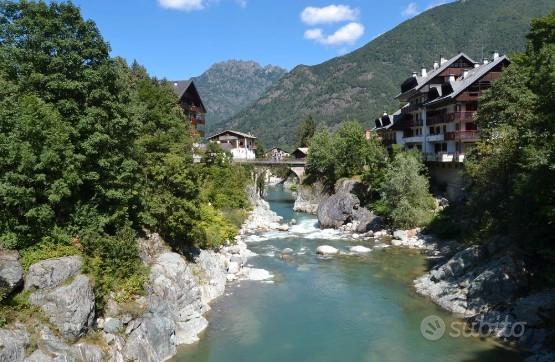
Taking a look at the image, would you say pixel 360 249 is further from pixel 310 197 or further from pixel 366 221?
pixel 310 197

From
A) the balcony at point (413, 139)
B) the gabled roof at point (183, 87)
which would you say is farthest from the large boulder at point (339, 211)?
the gabled roof at point (183, 87)

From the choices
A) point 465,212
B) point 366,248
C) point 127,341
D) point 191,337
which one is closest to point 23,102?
→ point 127,341

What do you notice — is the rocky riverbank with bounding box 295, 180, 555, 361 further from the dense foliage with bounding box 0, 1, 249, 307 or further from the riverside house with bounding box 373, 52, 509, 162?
the dense foliage with bounding box 0, 1, 249, 307

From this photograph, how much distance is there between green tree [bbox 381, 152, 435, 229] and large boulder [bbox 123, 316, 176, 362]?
1123 inches

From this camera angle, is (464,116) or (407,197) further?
(464,116)

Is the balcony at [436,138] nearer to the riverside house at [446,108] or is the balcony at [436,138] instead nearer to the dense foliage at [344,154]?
the riverside house at [446,108]

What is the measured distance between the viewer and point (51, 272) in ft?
56.9

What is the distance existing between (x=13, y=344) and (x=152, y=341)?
5828 millimetres

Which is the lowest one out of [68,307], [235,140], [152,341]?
[152,341]

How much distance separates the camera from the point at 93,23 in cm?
2053

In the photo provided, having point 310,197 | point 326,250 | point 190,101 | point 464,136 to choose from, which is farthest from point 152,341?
point 310,197

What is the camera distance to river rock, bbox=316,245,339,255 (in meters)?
38.4

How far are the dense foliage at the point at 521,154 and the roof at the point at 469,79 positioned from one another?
262cm

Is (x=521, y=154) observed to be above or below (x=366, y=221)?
above
